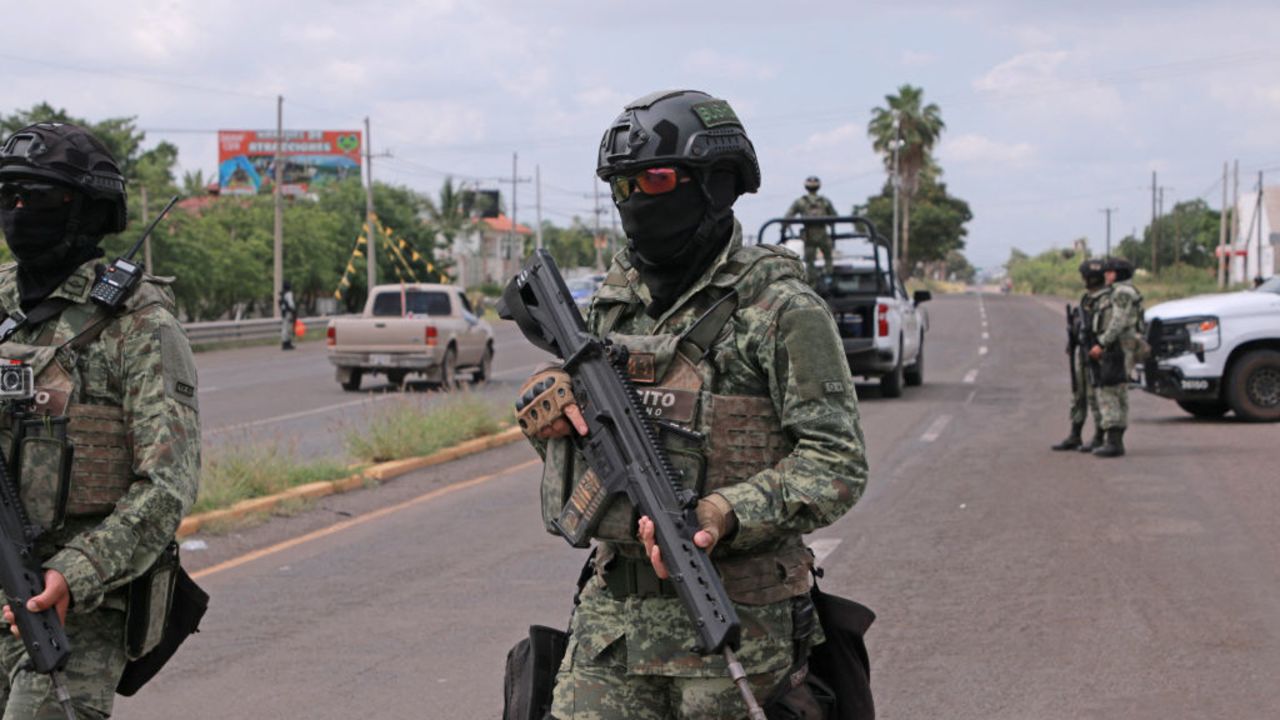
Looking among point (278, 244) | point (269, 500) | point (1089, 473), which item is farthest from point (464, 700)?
point (278, 244)

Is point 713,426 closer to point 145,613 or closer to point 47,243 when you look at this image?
point 145,613

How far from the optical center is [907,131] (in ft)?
303

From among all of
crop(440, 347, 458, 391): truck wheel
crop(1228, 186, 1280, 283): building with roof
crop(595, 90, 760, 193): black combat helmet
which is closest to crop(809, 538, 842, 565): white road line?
crop(595, 90, 760, 193): black combat helmet

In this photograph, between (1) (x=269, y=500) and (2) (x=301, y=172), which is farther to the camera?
(2) (x=301, y=172)

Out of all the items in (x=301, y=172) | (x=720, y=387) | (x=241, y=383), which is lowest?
(x=241, y=383)

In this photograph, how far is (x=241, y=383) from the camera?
80.1 feet

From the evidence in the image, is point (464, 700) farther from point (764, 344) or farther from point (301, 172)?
point (301, 172)

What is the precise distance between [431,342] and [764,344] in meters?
19.4

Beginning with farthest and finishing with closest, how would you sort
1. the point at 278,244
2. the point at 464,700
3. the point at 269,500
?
the point at 278,244
the point at 269,500
the point at 464,700

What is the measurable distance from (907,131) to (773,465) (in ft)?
300

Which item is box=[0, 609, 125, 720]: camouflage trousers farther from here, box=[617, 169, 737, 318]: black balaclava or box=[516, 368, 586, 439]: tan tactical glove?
box=[617, 169, 737, 318]: black balaclava

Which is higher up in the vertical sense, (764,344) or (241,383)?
(764,344)

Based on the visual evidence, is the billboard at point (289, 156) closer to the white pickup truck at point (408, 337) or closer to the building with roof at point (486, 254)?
the building with roof at point (486, 254)

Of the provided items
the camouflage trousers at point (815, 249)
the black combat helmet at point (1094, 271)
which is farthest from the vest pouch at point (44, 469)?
the camouflage trousers at point (815, 249)
